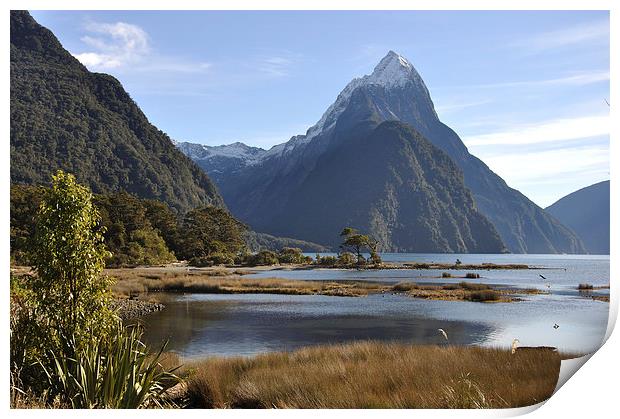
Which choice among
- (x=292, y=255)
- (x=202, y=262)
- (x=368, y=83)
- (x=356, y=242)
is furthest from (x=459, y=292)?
(x=202, y=262)

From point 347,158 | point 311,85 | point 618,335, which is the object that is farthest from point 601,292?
point 311,85

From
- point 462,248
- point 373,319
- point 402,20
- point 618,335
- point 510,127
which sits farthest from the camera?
point 462,248

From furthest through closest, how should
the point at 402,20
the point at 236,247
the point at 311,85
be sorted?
the point at 236,247 → the point at 311,85 → the point at 402,20

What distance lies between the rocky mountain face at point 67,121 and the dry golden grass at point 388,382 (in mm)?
9997

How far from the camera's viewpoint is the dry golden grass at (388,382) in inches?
245

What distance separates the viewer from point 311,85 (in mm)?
9219

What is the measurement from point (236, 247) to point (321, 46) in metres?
20.3

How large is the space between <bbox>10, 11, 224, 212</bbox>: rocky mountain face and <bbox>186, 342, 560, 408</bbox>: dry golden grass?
10.00 m

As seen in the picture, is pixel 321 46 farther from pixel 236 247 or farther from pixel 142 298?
pixel 236 247

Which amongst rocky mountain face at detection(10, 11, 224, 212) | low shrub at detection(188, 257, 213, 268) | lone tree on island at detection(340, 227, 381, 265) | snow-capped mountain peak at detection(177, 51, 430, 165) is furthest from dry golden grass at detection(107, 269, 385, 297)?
snow-capped mountain peak at detection(177, 51, 430, 165)

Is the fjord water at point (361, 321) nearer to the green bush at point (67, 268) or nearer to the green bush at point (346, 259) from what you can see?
the green bush at point (346, 259)

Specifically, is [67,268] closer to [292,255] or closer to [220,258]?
[292,255]

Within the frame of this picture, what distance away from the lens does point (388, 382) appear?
21.7ft

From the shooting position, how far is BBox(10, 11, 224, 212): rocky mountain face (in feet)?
49.9
